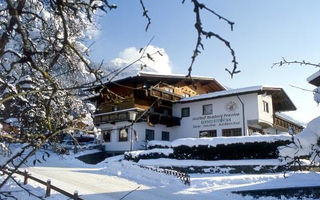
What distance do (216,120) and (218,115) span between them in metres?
0.53

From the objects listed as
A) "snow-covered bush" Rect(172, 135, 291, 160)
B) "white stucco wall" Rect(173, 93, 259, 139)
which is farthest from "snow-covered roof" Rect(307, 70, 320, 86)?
"white stucco wall" Rect(173, 93, 259, 139)

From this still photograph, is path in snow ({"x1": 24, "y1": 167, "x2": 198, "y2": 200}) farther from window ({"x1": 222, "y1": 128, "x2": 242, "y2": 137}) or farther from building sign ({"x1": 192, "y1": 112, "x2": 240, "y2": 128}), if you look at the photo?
building sign ({"x1": 192, "y1": 112, "x2": 240, "y2": 128})

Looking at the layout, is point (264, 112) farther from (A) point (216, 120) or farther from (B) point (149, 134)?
(B) point (149, 134)

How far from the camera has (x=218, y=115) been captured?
3288 centimetres

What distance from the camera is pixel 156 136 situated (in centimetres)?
→ 3466

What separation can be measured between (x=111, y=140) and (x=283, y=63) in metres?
32.2

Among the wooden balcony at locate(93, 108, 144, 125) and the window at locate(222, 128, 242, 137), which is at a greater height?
the wooden balcony at locate(93, 108, 144, 125)

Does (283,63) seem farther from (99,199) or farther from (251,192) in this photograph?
(251,192)

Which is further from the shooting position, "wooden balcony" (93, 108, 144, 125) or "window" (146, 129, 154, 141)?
"window" (146, 129, 154, 141)

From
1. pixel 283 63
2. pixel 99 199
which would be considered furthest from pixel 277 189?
pixel 283 63

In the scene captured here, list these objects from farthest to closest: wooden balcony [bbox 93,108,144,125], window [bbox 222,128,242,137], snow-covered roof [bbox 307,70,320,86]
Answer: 1. wooden balcony [bbox 93,108,144,125]
2. window [bbox 222,128,242,137]
3. snow-covered roof [bbox 307,70,320,86]

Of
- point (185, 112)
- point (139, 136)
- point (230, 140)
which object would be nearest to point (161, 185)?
point (230, 140)

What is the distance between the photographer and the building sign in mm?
31688

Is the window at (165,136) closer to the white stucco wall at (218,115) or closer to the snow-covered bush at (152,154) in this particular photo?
the white stucco wall at (218,115)
